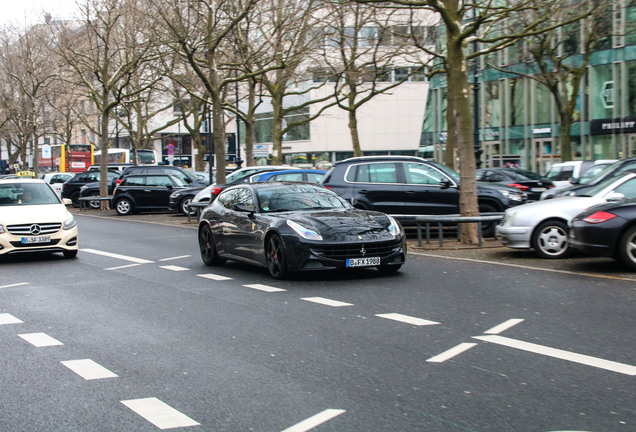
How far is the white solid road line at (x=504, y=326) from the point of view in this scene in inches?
290

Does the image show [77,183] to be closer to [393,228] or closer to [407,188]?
[407,188]

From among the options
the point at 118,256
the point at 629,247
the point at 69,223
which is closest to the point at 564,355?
the point at 629,247

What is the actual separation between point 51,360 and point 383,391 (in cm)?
291

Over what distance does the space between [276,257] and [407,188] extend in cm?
640

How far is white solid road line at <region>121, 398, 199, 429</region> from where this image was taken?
481cm

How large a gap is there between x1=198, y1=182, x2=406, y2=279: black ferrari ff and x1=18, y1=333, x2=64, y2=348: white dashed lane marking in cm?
409

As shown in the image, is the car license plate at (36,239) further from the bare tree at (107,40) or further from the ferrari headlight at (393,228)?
the bare tree at (107,40)

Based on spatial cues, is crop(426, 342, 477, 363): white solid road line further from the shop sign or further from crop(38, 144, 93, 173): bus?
crop(38, 144, 93, 173): bus

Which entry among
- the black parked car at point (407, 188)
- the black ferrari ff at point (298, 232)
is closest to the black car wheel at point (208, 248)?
the black ferrari ff at point (298, 232)

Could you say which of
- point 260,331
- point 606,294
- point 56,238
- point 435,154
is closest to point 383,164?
point 56,238

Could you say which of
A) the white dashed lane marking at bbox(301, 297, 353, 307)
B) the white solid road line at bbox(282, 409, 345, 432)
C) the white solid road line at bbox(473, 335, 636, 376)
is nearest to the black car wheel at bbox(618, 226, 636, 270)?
the white dashed lane marking at bbox(301, 297, 353, 307)

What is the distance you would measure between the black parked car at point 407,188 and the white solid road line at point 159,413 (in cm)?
1216

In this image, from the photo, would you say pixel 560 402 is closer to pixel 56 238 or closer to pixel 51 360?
pixel 51 360

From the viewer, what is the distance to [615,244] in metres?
11.2
